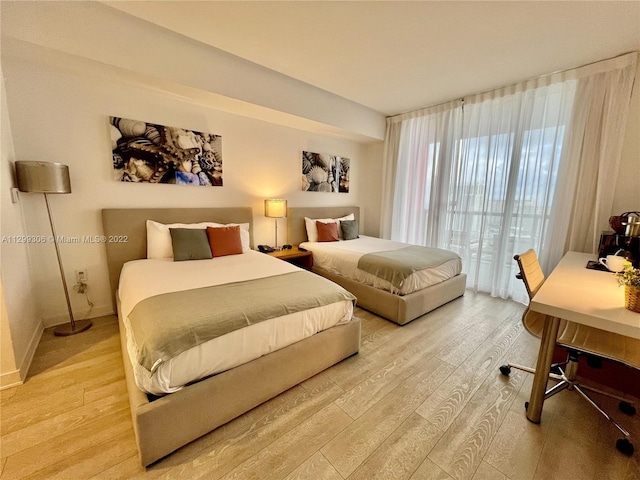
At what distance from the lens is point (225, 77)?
8.38 feet

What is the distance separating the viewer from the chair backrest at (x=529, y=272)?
5.14ft

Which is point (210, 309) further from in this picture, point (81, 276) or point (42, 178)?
point (81, 276)

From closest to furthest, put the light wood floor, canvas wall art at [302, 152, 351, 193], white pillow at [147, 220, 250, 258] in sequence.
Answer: the light wood floor, white pillow at [147, 220, 250, 258], canvas wall art at [302, 152, 351, 193]

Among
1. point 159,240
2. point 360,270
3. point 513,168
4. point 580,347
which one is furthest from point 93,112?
point 513,168

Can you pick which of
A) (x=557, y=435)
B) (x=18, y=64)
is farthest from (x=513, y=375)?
(x=18, y=64)

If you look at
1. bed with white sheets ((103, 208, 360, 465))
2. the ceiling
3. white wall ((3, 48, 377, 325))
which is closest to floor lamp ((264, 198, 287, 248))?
white wall ((3, 48, 377, 325))

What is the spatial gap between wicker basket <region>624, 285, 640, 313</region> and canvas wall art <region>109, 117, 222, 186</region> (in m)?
3.51

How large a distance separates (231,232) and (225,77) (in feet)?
5.26

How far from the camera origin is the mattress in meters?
2.66

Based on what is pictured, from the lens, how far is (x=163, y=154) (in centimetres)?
274

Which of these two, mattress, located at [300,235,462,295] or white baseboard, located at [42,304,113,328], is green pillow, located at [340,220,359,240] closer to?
mattress, located at [300,235,462,295]

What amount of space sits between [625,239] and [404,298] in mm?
1891

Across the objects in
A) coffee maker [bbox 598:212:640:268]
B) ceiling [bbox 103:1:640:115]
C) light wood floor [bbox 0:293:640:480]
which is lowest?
light wood floor [bbox 0:293:640:480]

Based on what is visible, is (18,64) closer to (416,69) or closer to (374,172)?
(416,69)
